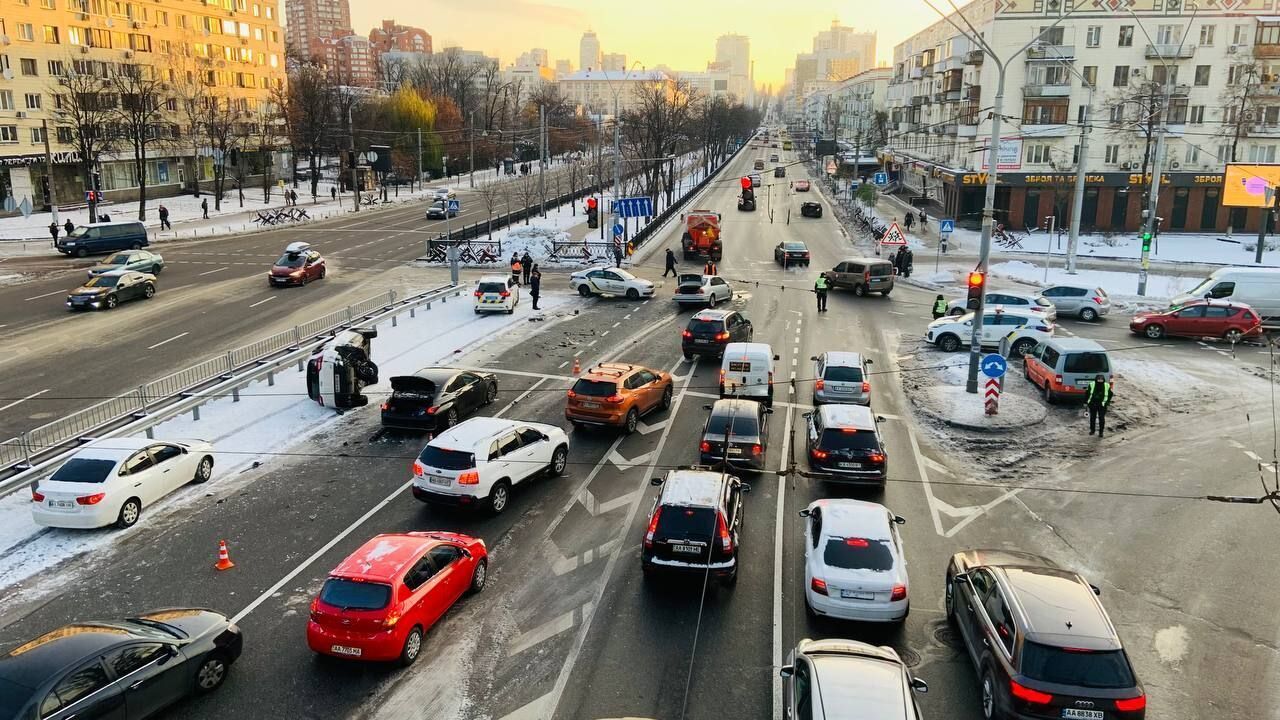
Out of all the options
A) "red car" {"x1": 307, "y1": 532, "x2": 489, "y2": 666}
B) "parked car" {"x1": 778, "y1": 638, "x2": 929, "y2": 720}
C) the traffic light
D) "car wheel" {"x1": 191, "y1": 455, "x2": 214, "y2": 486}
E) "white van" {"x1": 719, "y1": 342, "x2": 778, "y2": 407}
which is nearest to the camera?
"parked car" {"x1": 778, "y1": 638, "x2": 929, "y2": 720}

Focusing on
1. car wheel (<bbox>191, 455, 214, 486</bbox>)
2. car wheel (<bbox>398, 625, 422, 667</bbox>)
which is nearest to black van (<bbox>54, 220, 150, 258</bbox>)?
A: car wheel (<bbox>191, 455, 214, 486</bbox>)

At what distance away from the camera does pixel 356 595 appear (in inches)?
450

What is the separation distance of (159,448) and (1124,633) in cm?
1735

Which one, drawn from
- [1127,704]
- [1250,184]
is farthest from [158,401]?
[1250,184]

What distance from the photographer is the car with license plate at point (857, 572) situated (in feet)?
39.5

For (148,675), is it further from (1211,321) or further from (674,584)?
(1211,321)

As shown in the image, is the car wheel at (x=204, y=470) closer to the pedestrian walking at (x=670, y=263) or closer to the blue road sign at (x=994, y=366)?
the blue road sign at (x=994, y=366)

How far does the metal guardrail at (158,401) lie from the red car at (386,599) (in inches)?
372

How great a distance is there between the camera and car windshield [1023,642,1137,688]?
9.52 m

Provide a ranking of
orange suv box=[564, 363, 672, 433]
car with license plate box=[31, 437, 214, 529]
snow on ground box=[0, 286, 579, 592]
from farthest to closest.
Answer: orange suv box=[564, 363, 672, 433], car with license plate box=[31, 437, 214, 529], snow on ground box=[0, 286, 579, 592]

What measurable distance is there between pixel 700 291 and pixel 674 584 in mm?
23880

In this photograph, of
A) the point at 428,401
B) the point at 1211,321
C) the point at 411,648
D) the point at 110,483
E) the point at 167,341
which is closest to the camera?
the point at 411,648

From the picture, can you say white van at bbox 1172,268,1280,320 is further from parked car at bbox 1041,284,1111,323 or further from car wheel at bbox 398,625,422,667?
car wheel at bbox 398,625,422,667

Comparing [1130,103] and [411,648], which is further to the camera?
[1130,103]
